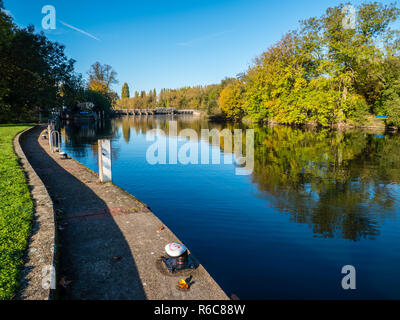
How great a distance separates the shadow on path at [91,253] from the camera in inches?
141

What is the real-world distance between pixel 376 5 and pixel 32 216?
45526mm

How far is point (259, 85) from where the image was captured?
5275 centimetres

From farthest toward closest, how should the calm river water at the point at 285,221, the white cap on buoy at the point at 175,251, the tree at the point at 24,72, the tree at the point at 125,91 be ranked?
the tree at the point at 125,91 < the tree at the point at 24,72 < the calm river water at the point at 285,221 < the white cap on buoy at the point at 175,251

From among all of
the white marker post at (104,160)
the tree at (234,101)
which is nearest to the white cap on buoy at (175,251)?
the white marker post at (104,160)

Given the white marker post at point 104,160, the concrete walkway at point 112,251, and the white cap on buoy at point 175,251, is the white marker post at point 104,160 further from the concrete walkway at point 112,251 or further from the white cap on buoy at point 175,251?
the white cap on buoy at point 175,251

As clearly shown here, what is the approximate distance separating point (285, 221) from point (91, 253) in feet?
16.6

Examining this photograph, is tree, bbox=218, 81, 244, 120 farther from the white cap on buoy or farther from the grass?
the white cap on buoy

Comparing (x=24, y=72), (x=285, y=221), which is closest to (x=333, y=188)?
(x=285, y=221)

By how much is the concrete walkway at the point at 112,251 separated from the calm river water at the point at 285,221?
1.00 m

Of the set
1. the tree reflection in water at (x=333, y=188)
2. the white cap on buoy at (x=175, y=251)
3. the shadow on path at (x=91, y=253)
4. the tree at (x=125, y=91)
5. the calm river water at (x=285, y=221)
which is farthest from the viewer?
the tree at (x=125, y=91)

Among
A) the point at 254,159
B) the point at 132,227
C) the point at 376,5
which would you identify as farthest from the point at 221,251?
the point at 376,5

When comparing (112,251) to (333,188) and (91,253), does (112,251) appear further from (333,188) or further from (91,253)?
(333,188)

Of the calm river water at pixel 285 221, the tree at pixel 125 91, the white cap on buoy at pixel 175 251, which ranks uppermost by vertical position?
the tree at pixel 125 91
